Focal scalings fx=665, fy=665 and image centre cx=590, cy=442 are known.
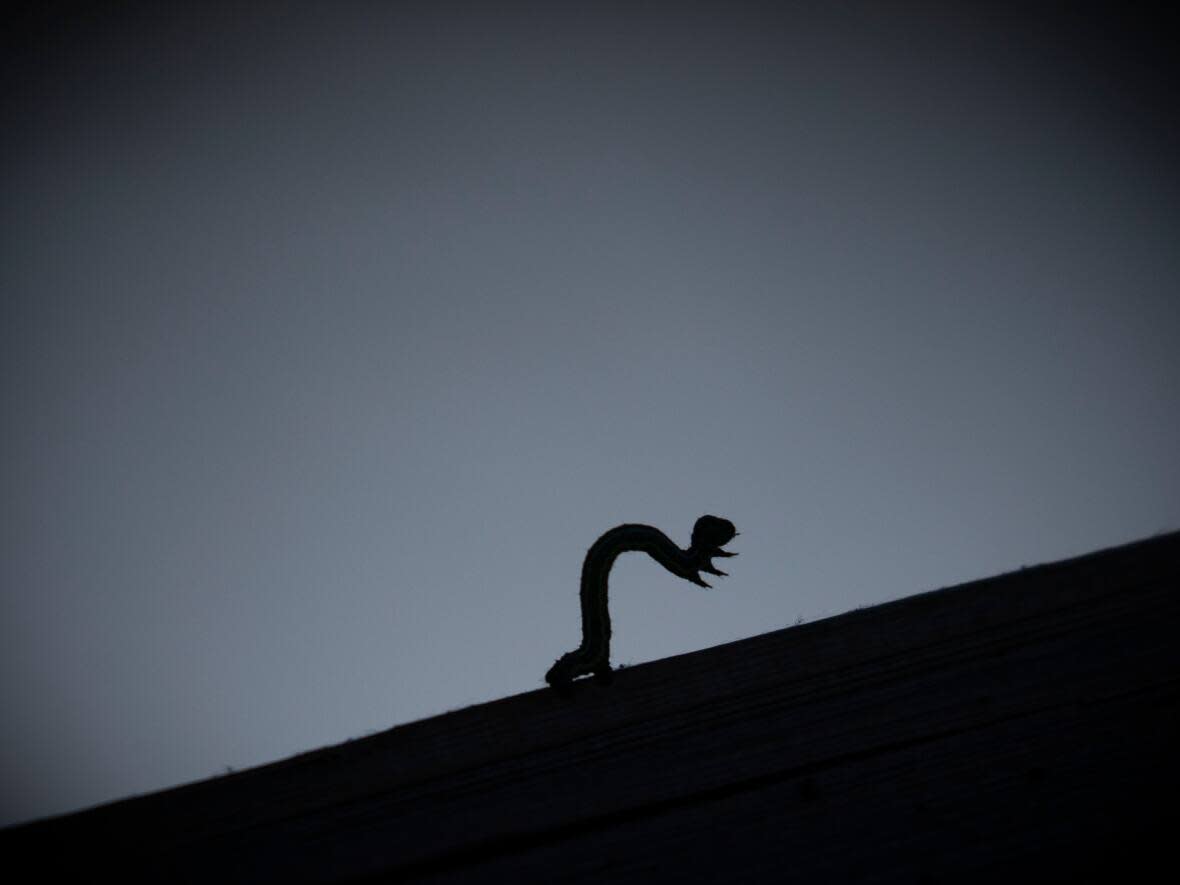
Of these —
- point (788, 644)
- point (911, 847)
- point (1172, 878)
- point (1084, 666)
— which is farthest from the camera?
point (788, 644)

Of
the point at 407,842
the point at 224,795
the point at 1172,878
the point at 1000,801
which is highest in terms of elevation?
the point at 224,795

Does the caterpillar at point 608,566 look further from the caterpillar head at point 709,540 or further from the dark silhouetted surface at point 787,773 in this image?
the dark silhouetted surface at point 787,773

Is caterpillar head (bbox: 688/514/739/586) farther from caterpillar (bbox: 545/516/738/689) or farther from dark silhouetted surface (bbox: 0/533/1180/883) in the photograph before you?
dark silhouetted surface (bbox: 0/533/1180/883)

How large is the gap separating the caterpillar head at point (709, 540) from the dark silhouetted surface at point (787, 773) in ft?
4.35

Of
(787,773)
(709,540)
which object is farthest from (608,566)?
(787,773)

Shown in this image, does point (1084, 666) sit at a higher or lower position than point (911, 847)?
higher

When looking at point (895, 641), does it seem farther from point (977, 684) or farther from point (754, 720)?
point (754, 720)

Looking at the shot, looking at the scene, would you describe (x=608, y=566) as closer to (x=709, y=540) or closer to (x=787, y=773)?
(x=709, y=540)

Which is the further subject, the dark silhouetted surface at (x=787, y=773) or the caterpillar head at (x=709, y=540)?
the caterpillar head at (x=709, y=540)

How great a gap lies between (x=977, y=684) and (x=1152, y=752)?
0.27 metres

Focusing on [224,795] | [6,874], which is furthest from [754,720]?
[6,874]

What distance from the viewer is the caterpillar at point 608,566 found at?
1.84 metres

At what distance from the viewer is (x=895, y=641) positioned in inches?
53.6

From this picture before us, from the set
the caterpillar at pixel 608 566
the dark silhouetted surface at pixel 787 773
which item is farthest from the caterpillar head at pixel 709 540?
the dark silhouetted surface at pixel 787 773
